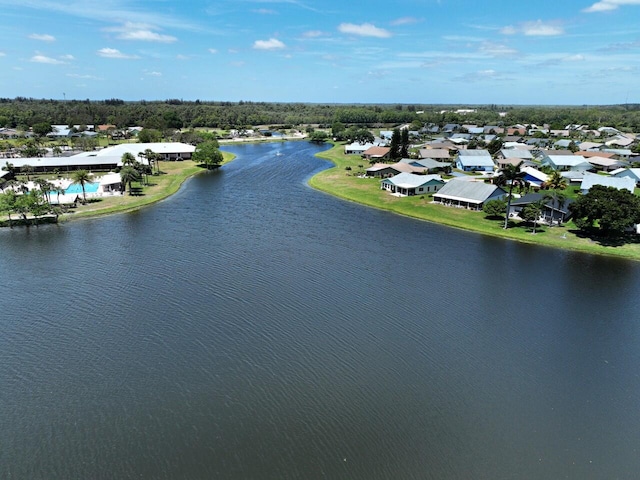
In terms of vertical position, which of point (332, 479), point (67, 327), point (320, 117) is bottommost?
point (332, 479)

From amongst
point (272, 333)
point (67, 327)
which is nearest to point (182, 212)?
point (67, 327)

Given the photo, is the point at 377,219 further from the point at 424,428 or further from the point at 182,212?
the point at 424,428

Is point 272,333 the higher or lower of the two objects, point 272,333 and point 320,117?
the lower

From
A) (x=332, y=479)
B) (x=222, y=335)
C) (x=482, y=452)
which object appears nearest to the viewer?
(x=332, y=479)

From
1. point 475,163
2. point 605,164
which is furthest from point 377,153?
point 605,164

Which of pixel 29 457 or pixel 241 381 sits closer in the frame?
pixel 29 457

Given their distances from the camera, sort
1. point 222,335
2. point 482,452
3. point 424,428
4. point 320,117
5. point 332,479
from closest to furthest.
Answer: point 332,479, point 482,452, point 424,428, point 222,335, point 320,117

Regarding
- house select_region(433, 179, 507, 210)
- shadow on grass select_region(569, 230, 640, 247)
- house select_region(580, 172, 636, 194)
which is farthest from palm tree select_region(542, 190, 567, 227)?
house select_region(580, 172, 636, 194)

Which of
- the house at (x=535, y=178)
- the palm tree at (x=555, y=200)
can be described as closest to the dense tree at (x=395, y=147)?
the house at (x=535, y=178)
